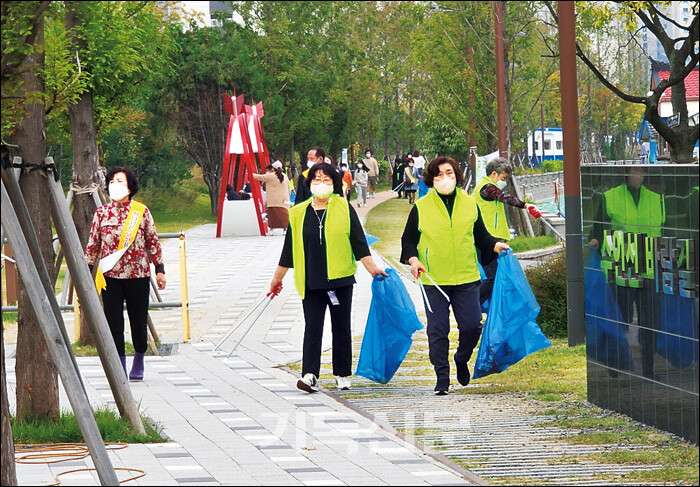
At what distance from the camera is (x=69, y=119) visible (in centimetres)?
1288

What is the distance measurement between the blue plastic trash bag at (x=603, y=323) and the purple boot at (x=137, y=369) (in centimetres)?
364

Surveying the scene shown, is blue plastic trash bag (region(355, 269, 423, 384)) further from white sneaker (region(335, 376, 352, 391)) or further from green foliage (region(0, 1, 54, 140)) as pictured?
green foliage (region(0, 1, 54, 140))

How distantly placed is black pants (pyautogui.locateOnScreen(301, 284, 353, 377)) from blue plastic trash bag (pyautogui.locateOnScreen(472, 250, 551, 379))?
3.35ft

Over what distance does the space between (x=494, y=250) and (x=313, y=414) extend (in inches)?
81.8

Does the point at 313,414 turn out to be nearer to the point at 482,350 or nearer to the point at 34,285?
the point at 482,350

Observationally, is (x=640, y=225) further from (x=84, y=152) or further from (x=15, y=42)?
(x=84, y=152)

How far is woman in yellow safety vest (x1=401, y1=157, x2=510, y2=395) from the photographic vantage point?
942cm

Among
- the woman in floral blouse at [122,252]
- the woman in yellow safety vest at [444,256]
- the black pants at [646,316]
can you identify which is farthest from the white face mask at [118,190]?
the black pants at [646,316]

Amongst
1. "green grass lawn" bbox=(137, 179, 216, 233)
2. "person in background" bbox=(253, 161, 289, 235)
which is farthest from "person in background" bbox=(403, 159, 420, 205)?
"person in background" bbox=(253, 161, 289, 235)

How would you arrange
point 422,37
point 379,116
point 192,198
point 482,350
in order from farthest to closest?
point 379,116, point 192,198, point 422,37, point 482,350

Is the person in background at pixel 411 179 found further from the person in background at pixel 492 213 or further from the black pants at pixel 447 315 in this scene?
the black pants at pixel 447 315

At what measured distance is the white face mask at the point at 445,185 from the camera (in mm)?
9414

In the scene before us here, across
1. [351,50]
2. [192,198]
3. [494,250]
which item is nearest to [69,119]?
[494,250]

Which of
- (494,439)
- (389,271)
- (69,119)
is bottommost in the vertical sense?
(494,439)
